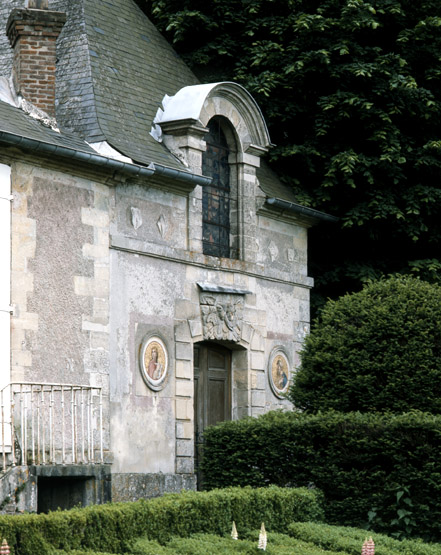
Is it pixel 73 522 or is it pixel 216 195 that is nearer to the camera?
pixel 73 522

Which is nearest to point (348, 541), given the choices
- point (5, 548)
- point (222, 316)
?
point (5, 548)

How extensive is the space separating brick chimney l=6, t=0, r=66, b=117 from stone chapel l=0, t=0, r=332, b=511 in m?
0.02

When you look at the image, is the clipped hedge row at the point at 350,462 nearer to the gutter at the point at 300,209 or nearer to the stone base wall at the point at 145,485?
the stone base wall at the point at 145,485

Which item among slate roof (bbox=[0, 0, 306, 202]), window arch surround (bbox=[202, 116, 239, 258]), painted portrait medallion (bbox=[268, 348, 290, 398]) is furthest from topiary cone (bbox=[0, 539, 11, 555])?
painted portrait medallion (bbox=[268, 348, 290, 398])

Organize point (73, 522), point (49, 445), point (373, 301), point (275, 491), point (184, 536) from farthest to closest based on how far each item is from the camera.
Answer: point (373, 301) → point (49, 445) → point (275, 491) → point (184, 536) → point (73, 522)

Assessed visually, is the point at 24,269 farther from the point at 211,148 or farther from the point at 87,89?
the point at 211,148

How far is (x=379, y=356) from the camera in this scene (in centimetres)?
1295

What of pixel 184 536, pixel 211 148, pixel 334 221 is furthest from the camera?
pixel 334 221

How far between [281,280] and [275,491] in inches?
227

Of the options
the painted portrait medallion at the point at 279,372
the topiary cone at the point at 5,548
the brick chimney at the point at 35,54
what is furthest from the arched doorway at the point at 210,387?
the topiary cone at the point at 5,548

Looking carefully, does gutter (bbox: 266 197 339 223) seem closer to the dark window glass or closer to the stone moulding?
the dark window glass

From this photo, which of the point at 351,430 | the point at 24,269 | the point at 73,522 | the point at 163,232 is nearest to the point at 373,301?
the point at 351,430

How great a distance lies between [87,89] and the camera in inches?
580

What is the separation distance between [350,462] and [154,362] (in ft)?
10.7
